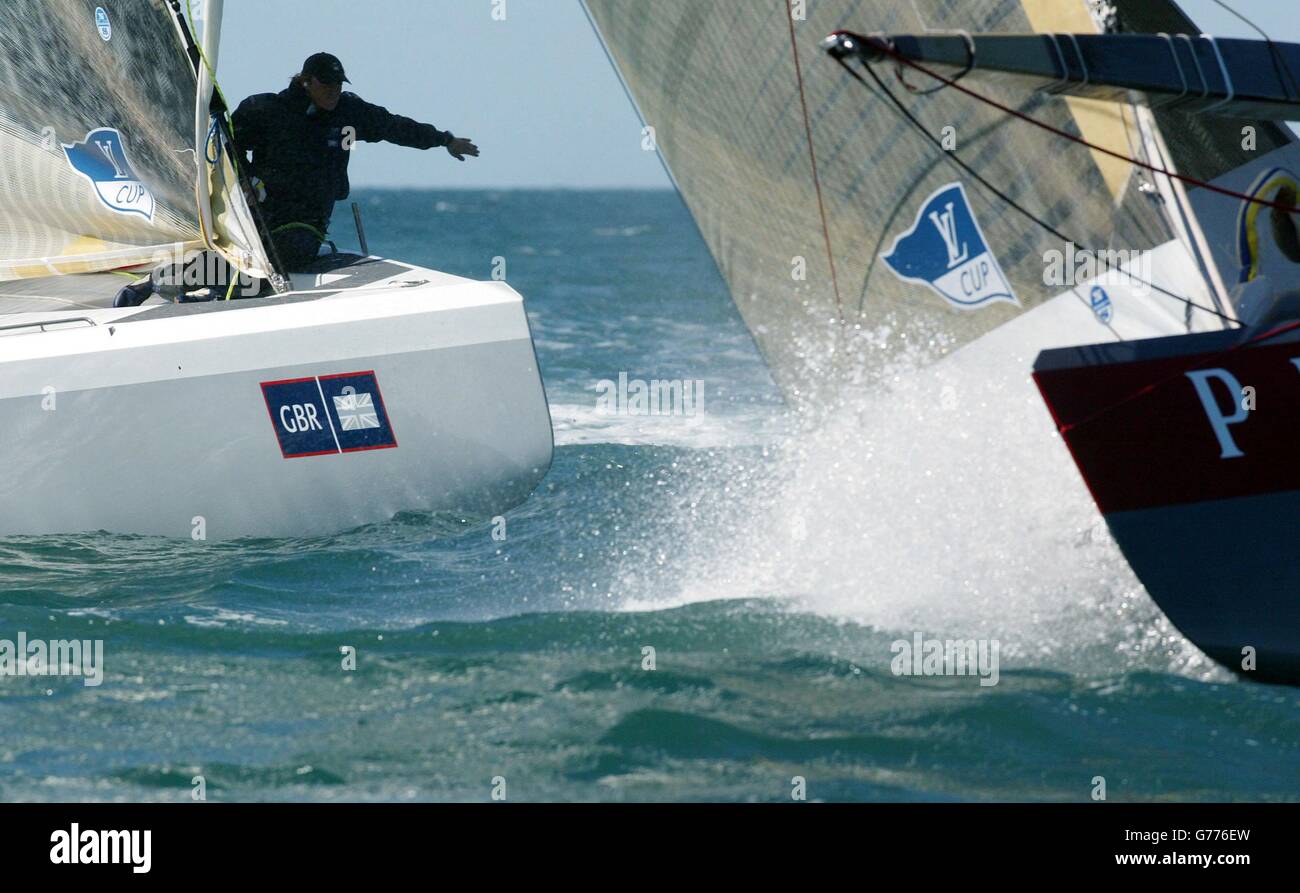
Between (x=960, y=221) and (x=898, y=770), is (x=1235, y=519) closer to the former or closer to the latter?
(x=898, y=770)

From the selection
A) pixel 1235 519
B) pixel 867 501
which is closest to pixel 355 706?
pixel 867 501

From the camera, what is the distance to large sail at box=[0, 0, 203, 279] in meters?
5.43

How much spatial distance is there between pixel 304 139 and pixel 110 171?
72 centimetres

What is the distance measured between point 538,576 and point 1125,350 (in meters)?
2.14

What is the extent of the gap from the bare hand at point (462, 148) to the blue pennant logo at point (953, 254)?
1.78 m

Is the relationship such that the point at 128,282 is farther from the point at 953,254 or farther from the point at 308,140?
the point at 953,254

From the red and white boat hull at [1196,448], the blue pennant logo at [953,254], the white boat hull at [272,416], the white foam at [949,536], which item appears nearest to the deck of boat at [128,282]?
the white boat hull at [272,416]

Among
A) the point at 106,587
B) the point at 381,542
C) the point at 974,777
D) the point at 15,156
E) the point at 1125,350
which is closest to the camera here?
the point at 974,777

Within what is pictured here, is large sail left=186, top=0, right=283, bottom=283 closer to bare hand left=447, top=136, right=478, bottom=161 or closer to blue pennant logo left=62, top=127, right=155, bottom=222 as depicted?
blue pennant logo left=62, top=127, right=155, bottom=222

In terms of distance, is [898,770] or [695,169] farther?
[695,169]

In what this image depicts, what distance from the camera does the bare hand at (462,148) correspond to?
5.91 meters

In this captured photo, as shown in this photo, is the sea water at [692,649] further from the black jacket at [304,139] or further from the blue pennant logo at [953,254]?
the black jacket at [304,139]

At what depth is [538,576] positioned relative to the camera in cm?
502

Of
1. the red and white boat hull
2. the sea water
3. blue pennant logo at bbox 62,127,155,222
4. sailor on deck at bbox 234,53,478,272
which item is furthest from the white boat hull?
the red and white boat hull
